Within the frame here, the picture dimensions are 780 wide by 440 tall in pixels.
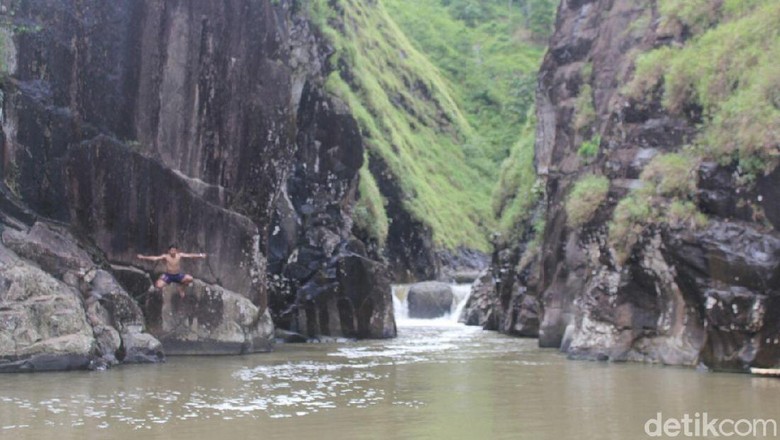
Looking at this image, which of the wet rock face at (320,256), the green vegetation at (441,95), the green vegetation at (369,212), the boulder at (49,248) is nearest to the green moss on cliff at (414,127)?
the green vegetation at (441,95)

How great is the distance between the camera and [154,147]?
86.7 feet

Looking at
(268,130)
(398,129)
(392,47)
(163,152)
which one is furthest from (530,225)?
(392,47)

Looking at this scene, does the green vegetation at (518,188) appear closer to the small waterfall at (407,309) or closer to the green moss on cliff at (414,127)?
the small waterfall at (407,309)

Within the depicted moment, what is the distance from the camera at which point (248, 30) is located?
94.5ft

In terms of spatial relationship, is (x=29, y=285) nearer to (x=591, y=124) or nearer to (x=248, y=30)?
(x=248, y=30)

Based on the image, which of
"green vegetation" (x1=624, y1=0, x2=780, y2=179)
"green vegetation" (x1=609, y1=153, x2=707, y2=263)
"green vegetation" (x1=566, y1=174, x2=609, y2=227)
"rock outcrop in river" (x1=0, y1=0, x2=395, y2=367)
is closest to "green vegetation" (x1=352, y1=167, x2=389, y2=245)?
"rock outcrop in river" (x1=0, y1=0, x2=395, y2=367)

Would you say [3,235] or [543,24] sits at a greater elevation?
[543,24]

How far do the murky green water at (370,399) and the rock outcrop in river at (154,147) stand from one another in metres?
2.70

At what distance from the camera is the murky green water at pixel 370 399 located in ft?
41.4

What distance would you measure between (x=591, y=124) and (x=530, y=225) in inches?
307

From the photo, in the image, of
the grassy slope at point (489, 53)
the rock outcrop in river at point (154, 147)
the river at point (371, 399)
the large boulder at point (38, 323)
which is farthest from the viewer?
the grassy slope at point (489, 53)

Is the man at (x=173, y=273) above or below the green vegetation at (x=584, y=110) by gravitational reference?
below

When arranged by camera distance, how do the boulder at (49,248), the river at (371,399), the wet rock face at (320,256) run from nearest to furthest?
the river at (371,399), the boulder at (49,248), the wet rock face at (320,256)

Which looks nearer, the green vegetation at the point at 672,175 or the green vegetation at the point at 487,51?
the green vegetation at the point at 672,175
